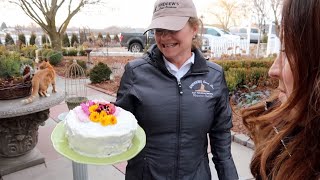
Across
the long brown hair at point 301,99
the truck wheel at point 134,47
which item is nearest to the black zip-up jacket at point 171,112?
the long brown hair at point 301,99

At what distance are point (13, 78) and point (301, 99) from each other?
319 centimetres

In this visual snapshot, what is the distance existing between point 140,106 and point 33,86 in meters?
1.84

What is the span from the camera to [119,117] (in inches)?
61.7

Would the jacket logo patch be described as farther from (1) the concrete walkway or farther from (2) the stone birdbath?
(1) the concrete walkway

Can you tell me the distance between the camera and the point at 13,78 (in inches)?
130

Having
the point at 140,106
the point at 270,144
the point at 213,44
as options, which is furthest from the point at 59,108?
the point at 213,44

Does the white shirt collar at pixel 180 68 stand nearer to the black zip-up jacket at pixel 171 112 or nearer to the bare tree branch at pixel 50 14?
the black zip-up jacket at pixel 171 112

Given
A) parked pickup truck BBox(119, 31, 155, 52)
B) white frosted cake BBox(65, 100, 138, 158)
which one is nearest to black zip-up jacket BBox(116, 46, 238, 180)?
white frosted cake BBox(65, 100, 138, 158)

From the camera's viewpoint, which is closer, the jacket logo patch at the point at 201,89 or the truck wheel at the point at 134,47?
the jacket logo patch at the point at 201,89

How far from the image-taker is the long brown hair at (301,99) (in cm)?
86

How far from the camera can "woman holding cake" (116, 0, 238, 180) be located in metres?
1.73

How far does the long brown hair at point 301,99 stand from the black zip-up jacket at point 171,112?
68 centimetres

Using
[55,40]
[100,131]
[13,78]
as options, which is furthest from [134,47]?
[100,131]

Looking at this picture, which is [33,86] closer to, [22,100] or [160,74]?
[22,100]
